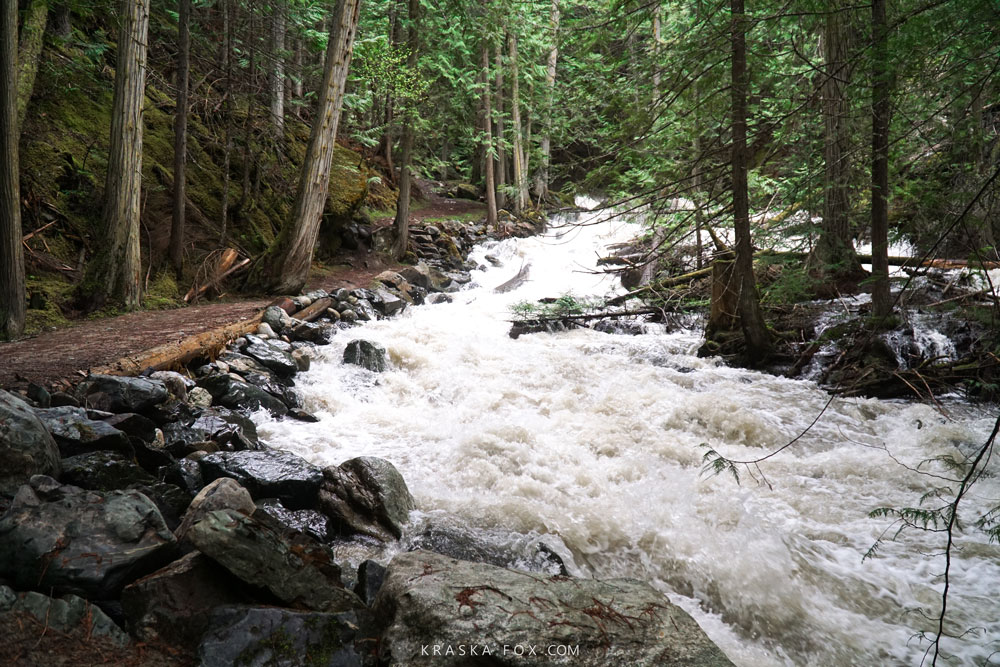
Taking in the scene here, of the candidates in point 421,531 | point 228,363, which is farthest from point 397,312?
point 421,531

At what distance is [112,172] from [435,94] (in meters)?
10.4

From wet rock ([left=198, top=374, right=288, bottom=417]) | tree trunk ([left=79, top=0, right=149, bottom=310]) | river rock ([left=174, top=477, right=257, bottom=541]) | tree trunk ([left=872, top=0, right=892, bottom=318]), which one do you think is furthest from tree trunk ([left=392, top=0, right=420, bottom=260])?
river rock ([left=174, top=477, right=257, bottom=541])

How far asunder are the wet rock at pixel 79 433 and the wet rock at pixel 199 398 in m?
1.26

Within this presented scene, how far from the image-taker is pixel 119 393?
14.5 feet

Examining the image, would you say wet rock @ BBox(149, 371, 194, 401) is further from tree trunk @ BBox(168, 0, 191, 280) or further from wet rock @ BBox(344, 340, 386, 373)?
tree trunk @ BBox(168, 0, 191, 280)

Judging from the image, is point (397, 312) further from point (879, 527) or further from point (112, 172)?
point (879, 527)

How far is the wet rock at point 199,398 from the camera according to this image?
201 inches

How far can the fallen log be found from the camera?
16.4ft

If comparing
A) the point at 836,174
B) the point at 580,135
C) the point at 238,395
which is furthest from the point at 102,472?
the point at 836,174

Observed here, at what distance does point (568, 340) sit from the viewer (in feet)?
29.1

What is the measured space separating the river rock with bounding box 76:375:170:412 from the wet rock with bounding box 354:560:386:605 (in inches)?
111

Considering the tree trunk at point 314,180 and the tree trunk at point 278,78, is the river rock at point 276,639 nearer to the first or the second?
the tree trunk at point 314,180

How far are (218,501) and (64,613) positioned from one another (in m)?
1.08

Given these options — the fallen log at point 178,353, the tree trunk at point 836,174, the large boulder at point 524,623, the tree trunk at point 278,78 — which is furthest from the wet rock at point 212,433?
the tree trunk at point 278,78
